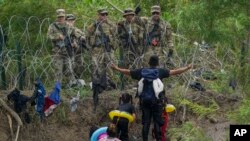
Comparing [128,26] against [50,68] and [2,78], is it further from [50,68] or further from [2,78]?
[2,78]

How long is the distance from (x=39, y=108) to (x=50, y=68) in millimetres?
806

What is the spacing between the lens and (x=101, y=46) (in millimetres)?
11852

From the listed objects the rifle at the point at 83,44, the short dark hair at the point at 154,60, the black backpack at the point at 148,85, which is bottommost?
the black backpack at the point at 148,85

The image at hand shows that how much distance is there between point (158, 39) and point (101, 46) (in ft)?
3.57

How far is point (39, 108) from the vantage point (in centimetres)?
1121

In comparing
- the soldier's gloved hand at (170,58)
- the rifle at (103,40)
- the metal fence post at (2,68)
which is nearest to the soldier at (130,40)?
the rifle at (103,40)

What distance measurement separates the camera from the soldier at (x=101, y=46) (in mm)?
11781

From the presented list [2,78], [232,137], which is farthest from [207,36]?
[2,78]

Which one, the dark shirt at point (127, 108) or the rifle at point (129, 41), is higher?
the rifle at point (129, 41)

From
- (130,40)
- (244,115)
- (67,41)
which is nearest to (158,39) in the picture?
(130,40)

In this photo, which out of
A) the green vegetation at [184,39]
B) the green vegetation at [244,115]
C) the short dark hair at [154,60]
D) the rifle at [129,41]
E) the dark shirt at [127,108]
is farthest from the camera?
the rifle at [129,41]

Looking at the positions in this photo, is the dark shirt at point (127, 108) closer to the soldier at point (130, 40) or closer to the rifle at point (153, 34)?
the soldier at point (130, 40)

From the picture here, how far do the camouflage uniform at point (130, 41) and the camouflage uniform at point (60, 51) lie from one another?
100cm

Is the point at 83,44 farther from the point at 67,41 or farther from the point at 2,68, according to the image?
the point at 2,68
